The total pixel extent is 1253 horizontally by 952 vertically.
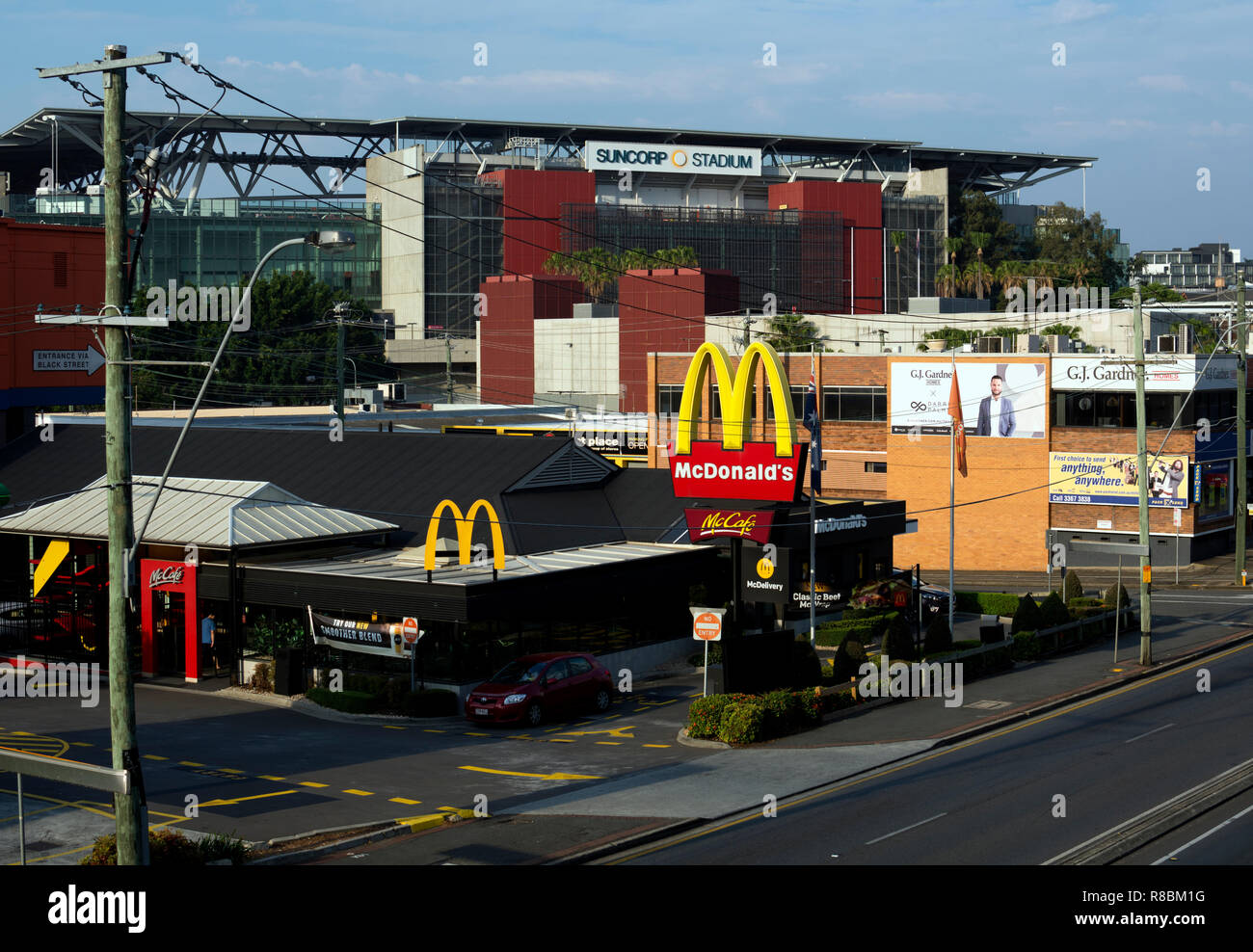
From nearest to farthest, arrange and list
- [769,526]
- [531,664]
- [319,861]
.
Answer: [319,861] → [531,664] → [769,526]

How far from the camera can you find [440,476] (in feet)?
Result: 150

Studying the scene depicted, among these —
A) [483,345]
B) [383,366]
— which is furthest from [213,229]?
[483,345]

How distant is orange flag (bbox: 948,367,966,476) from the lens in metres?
69.9

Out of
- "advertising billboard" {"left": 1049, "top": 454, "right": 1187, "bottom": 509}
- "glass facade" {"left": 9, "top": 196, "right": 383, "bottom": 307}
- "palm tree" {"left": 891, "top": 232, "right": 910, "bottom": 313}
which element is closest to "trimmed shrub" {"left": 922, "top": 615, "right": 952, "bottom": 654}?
"advertising billboard" {"left": 1049, "top": 454, "right": 1187, "bottom": 509}

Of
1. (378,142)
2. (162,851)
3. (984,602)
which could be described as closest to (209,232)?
(378,142)

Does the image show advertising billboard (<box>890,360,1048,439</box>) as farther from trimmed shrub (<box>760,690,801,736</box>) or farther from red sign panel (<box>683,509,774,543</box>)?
trimmed shrub (<box>760,690,801,736</box>)

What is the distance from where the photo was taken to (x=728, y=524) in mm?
39031

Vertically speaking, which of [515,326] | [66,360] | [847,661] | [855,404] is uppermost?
[515,326]

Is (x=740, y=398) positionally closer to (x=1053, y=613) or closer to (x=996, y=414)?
(x=1053, y=613)

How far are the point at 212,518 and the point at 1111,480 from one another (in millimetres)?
46357

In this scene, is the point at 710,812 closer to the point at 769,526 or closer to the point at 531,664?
the point at 531,664

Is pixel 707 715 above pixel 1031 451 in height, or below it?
below

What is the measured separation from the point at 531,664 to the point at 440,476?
13.3 metres

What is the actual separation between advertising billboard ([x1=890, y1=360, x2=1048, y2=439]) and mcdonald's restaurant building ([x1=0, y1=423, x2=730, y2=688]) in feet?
98.6
